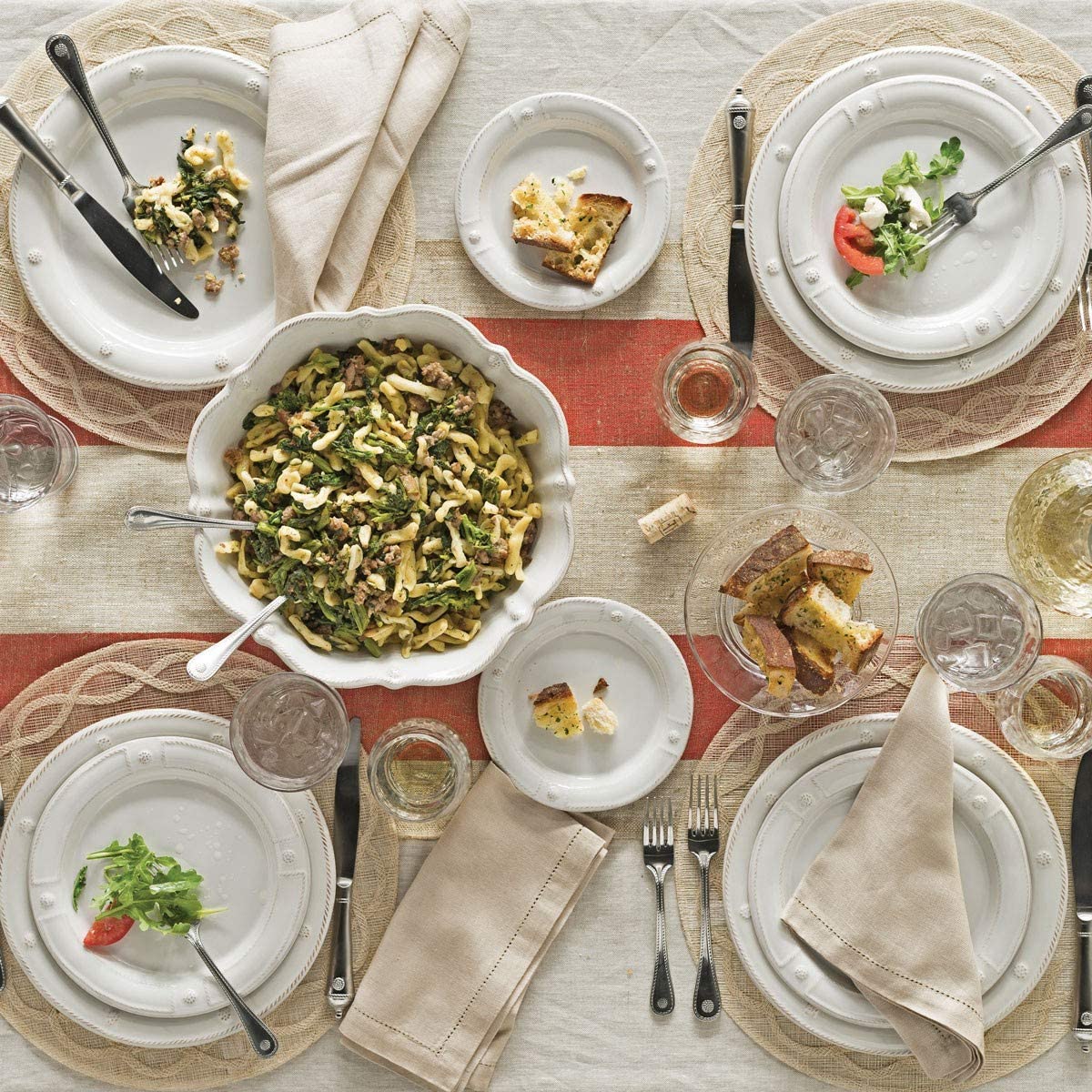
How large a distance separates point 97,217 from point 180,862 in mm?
1527

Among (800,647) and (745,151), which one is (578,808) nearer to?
(800,647)

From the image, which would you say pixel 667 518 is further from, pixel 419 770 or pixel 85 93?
pixel 85 93

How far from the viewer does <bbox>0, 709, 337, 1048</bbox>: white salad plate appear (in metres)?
2.29

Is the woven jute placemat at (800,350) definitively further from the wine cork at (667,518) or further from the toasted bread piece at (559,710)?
the toasted bread piece at (559,710)

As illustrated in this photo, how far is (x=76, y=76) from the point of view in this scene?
7.15 feet

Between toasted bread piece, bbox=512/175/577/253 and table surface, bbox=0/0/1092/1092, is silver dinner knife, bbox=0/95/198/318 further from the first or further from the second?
toasted bread piece, bbox=512/175/577/253

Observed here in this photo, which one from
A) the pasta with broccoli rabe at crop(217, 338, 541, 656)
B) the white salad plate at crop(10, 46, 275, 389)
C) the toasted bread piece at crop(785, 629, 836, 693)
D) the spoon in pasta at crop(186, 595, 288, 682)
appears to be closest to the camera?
the spoon in pasta at crop(186, 595, 288, 682)

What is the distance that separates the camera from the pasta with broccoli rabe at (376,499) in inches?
79.4

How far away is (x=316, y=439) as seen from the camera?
2.02 m

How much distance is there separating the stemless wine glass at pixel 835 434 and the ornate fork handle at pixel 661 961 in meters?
0.99

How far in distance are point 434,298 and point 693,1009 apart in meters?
1.84

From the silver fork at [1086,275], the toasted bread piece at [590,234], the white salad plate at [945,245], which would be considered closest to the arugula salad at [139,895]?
the toasted bread piece at [590,234]

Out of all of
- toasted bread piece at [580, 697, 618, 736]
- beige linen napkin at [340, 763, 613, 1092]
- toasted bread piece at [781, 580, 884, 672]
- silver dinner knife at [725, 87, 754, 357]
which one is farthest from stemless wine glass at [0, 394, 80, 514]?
toasted bread piece at [781, 580, 884, 672]

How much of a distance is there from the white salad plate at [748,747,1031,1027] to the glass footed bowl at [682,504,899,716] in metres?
0.25
